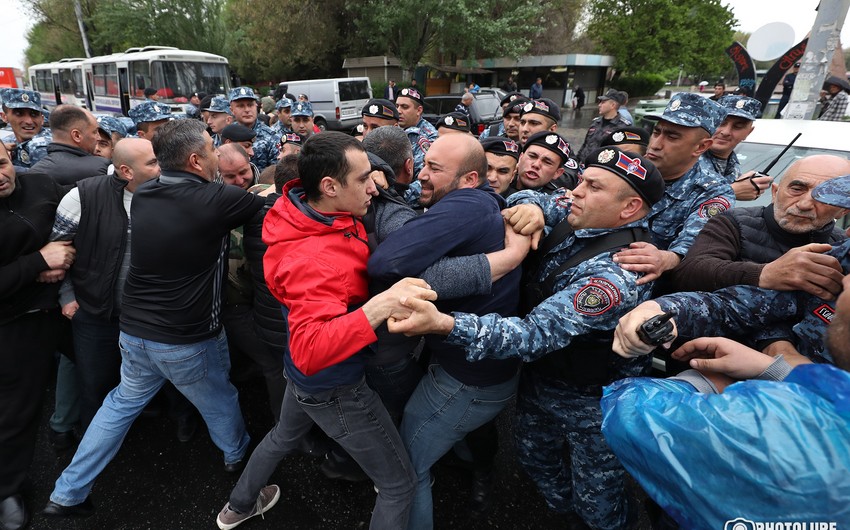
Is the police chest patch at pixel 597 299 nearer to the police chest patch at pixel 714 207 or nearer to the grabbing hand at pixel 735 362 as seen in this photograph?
the grabbing hand at pixel 735 362

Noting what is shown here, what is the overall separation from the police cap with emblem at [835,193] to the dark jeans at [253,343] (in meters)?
2.80

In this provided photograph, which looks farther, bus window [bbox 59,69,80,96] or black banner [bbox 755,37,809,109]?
bus window [bbox 59,69,80,96]

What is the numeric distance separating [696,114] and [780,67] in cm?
810

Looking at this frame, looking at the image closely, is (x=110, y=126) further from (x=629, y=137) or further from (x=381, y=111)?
(x=629, y=137)

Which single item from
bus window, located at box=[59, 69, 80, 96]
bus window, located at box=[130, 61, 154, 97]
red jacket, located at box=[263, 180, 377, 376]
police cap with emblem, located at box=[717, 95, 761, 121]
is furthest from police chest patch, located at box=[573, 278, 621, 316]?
bus window, located at box=[59, 69, 80, 96]

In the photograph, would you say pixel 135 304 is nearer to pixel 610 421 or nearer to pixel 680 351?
pixel 610 421

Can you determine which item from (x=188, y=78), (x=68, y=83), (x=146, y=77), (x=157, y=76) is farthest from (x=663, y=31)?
(x=68, y=83)

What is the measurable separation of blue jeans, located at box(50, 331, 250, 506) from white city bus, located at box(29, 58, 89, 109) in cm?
1904

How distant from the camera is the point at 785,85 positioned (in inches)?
400

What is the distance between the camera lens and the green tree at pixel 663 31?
86.2 ft

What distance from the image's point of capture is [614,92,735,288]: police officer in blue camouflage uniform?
2.39 m

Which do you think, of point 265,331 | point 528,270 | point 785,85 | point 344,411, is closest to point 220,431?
point 265,331

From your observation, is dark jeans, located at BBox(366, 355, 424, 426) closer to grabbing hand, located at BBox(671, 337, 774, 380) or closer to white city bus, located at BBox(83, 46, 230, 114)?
grabbing hand, located at BBox(671, 337, 774, 380)

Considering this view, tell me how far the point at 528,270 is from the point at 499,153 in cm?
122
